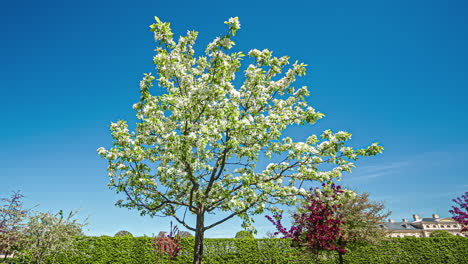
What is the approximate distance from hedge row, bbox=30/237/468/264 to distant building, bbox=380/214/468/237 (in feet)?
204

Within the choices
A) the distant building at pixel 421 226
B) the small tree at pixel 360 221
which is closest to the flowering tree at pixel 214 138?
the small tree at pixel 360 221

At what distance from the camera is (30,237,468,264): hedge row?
63.3ft

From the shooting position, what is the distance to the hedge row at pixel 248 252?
19281mm

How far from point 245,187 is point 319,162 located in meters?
3.33

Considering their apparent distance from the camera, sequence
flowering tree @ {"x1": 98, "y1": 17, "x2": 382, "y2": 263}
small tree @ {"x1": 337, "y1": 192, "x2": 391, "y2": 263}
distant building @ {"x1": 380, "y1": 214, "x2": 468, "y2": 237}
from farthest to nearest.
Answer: distant building @ {"x1": 380, "y1": 214, "x2": 468, "y2": 237}
small tree @ {"x1": 337, "y1": 192, "x2": 391, "y2": 263}
flowering tree @ {"x1": 98, "y1": 17, "x2": 382, "y2": 263}

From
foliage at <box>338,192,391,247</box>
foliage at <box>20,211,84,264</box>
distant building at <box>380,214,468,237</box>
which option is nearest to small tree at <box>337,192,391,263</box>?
foliage at <box>338,192,391,247</box>

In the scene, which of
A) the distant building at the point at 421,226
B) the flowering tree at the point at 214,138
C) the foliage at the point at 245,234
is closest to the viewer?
the flowering tree at the point at 214,138

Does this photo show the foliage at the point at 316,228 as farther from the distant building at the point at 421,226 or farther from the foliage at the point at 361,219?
the distant building at the point at 421,226

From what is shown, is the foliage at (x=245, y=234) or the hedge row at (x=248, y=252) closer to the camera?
the hedge row at (x=248, y=252)

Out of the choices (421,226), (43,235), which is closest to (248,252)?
(43,235)

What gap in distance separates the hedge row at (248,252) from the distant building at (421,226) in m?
62.1

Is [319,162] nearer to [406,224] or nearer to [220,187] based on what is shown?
[220,187]

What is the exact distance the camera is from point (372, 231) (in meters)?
16.8

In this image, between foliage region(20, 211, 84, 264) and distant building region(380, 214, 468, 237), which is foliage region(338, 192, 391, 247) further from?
distant building region(380, 214, 468, 237)
